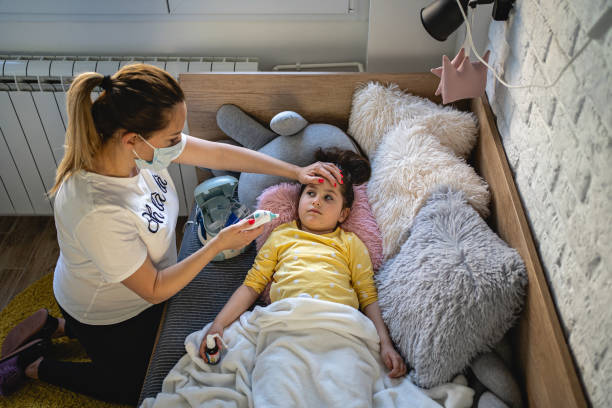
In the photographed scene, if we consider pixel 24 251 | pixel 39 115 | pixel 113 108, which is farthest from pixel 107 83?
pixel 24 251

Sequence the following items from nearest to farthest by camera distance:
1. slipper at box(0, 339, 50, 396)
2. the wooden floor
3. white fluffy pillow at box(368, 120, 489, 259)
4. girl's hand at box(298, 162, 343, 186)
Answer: white fluffy pillow at box(368, 120, 489, 259) < girl's hand at box(298, 162, 343, 186) < slipper at box(0, 339, 50, 396) < the wooden floor

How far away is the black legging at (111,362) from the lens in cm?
145

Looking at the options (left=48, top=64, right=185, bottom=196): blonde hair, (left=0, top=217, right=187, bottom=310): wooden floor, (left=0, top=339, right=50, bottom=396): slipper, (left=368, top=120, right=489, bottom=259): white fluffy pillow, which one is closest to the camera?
(left=48, top=64, right=185, bottom=196): blonde hair

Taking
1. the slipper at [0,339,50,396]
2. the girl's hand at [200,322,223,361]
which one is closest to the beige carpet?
the slipper at [0,339,50,396]

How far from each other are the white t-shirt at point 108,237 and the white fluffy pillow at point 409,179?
0.69 m

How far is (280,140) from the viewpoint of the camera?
6.15ft

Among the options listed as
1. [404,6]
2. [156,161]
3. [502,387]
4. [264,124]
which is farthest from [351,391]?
[404,6]

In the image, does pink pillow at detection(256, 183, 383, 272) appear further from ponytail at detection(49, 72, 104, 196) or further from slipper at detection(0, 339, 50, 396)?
slipper at detection(0, 339, 50, 396)

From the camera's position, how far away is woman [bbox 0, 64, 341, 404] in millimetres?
1145

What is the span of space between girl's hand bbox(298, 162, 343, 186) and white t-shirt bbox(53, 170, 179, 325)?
0.44 meters

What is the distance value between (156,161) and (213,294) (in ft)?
1.70

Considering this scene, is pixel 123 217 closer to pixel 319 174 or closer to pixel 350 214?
pixel 319 174

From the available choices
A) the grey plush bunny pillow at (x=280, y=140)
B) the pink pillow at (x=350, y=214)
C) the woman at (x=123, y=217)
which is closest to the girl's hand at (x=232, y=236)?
the woman at (x=123, y=217)

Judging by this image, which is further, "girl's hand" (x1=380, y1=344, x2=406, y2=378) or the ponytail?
"girl's hand" (x1=380, y1=344, x2=406, y2=378)
